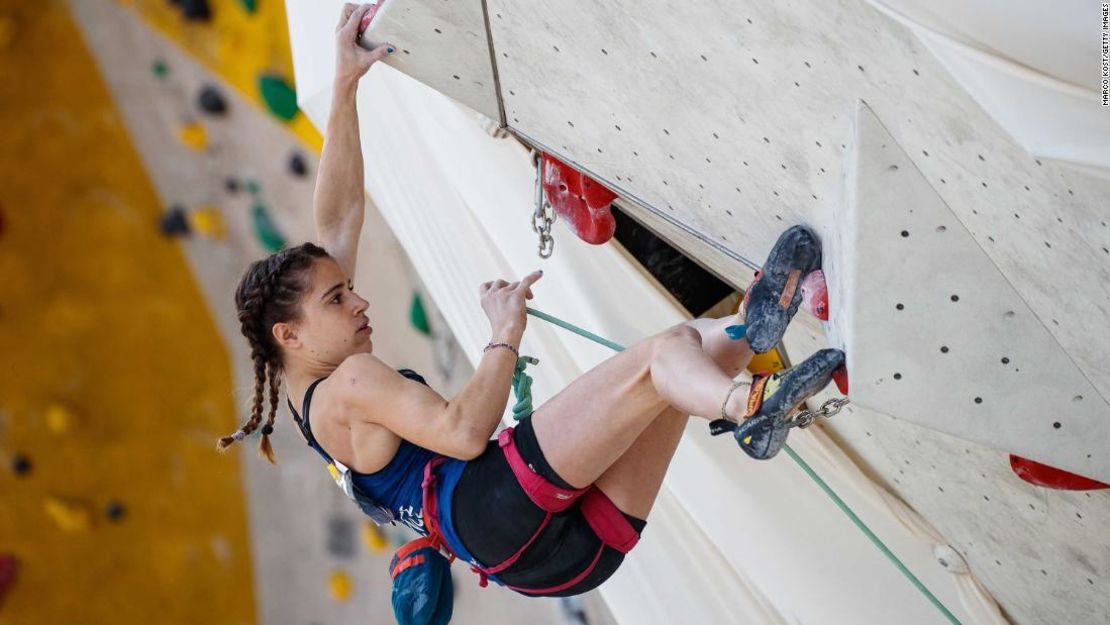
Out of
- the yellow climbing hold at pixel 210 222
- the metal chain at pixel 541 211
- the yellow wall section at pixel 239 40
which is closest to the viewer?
the metal chain at pixel 541 211

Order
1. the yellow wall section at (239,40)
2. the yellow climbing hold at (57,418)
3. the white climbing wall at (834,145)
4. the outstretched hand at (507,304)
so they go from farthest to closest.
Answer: the yellow climbing hold at (57,418), the yellow wall section at (239,40), the outstretched hand at (507,304), the white climbing wall at (834,145)

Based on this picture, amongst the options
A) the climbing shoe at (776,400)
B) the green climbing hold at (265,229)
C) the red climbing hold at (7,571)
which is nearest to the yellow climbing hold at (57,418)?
the red climbing hold at (7,571)

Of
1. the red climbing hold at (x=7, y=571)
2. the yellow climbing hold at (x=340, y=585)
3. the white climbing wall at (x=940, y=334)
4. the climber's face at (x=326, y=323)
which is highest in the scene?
the white climbing wall at (x=940, y=334)

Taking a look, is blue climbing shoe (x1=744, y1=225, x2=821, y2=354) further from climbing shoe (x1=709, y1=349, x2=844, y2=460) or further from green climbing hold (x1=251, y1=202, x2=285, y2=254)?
green climbing hold (x1=251, y1=202, x2=285, y2=254)

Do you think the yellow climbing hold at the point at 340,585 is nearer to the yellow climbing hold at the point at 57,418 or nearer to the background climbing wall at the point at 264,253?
the background climbing wall at the point at 264,253

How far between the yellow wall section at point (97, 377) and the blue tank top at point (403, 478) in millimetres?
2305

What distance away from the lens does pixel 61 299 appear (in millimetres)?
3910

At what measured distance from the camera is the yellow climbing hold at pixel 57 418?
393 cm

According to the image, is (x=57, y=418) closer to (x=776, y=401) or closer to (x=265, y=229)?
(x=265, y=229)

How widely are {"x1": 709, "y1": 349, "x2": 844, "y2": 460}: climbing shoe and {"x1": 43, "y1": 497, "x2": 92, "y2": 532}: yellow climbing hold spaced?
3.10m

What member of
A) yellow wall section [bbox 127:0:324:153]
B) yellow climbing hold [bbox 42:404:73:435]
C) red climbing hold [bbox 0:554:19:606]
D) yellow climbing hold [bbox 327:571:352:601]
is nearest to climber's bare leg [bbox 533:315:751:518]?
yellow wall section [bbox 127:0:324:153]

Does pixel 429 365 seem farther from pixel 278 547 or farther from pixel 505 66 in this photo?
pixel 505 66

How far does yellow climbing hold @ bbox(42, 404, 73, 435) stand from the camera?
12.9ft

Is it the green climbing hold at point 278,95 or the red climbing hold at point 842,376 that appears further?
the green climbing hold at point 278,95
